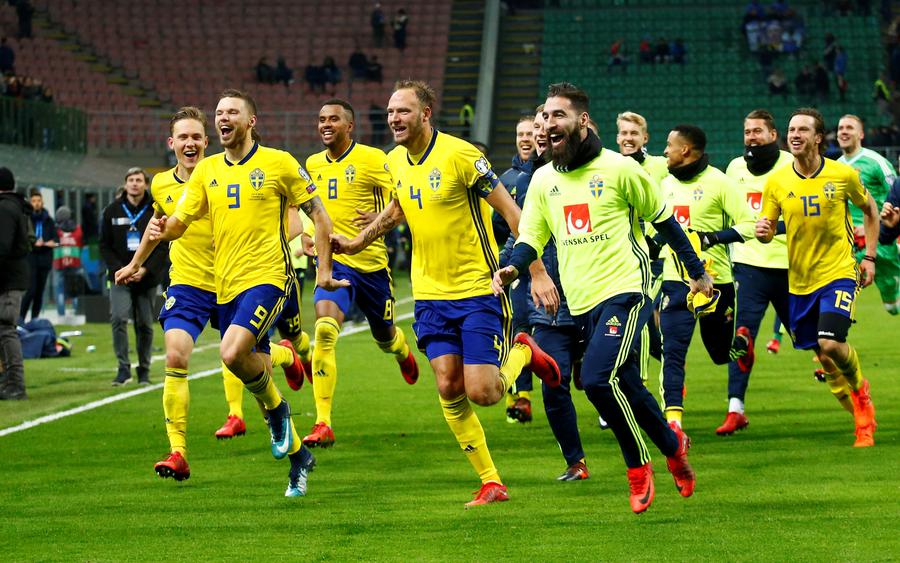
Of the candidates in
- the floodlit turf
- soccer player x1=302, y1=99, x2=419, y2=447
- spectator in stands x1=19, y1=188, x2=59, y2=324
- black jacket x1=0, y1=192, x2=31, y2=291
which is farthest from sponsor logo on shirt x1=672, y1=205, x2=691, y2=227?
spectator in stands x1=19, y1=188, x2=59, y2=324

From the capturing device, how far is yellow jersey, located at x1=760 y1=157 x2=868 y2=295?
1016 centimetres

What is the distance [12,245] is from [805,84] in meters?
32.4

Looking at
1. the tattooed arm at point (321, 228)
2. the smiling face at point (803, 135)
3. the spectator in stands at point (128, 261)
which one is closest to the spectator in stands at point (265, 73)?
the spectator in stands at point (128, 261)

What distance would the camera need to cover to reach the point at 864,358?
16766mm

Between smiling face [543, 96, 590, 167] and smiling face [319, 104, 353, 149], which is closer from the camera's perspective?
smiling face [543, 96, 590, 167]

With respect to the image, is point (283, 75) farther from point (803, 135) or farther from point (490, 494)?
point (490, 494)

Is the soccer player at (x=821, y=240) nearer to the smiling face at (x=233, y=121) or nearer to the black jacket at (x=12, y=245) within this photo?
the smiling face at (x=233, y=121)

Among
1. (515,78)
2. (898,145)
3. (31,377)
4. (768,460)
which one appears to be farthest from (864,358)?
(515,78)

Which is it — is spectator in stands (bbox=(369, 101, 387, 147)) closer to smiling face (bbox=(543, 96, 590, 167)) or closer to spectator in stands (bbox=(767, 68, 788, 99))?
spectator in stands (bbox=(767, 68, 788, 99))

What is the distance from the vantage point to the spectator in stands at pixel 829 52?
43.3 m

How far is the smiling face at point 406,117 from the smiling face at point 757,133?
365 cm

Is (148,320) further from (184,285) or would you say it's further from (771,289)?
(771,289)

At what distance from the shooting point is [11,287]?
1412cm

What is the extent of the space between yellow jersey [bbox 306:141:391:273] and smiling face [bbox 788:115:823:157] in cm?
300
